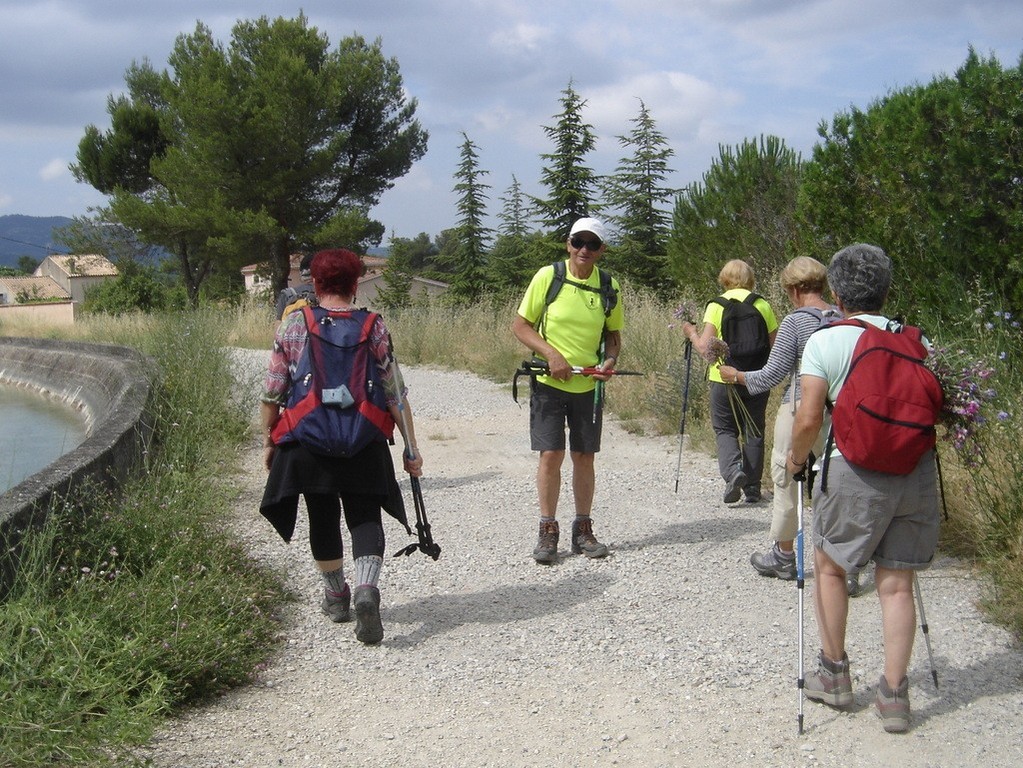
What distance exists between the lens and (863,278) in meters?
3.91

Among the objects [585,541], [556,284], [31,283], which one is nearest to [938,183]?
[556,284]

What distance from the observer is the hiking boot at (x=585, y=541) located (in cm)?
627

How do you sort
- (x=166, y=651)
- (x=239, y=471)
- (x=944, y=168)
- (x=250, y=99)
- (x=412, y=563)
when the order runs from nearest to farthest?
(x=166, y=651) < (x=412, y=563) < (x=944, y=168) < (x=239, y=471) < (x=250, y=99)

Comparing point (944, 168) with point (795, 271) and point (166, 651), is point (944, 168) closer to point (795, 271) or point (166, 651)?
point (795, 271)

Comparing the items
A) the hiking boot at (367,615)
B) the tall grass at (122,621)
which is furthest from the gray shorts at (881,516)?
the tall grass at (122,621)

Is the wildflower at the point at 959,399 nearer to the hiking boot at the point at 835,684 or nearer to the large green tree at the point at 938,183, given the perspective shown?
the hiking boot at the point at 835,684

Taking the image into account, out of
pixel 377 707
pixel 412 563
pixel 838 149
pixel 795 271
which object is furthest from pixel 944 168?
pixel 377 707

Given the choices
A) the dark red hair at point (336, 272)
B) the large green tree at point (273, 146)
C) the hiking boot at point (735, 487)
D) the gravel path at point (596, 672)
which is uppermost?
the large green tree at point (273, 146)

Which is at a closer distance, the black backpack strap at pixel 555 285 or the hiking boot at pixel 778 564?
the hiking boot at pixel 778 564

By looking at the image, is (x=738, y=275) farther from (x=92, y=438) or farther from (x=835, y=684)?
(x=92, y=438)

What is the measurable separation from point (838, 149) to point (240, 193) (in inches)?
1137

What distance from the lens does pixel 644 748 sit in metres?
3.85

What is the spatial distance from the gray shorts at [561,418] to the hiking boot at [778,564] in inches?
44.3

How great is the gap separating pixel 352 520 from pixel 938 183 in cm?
532
